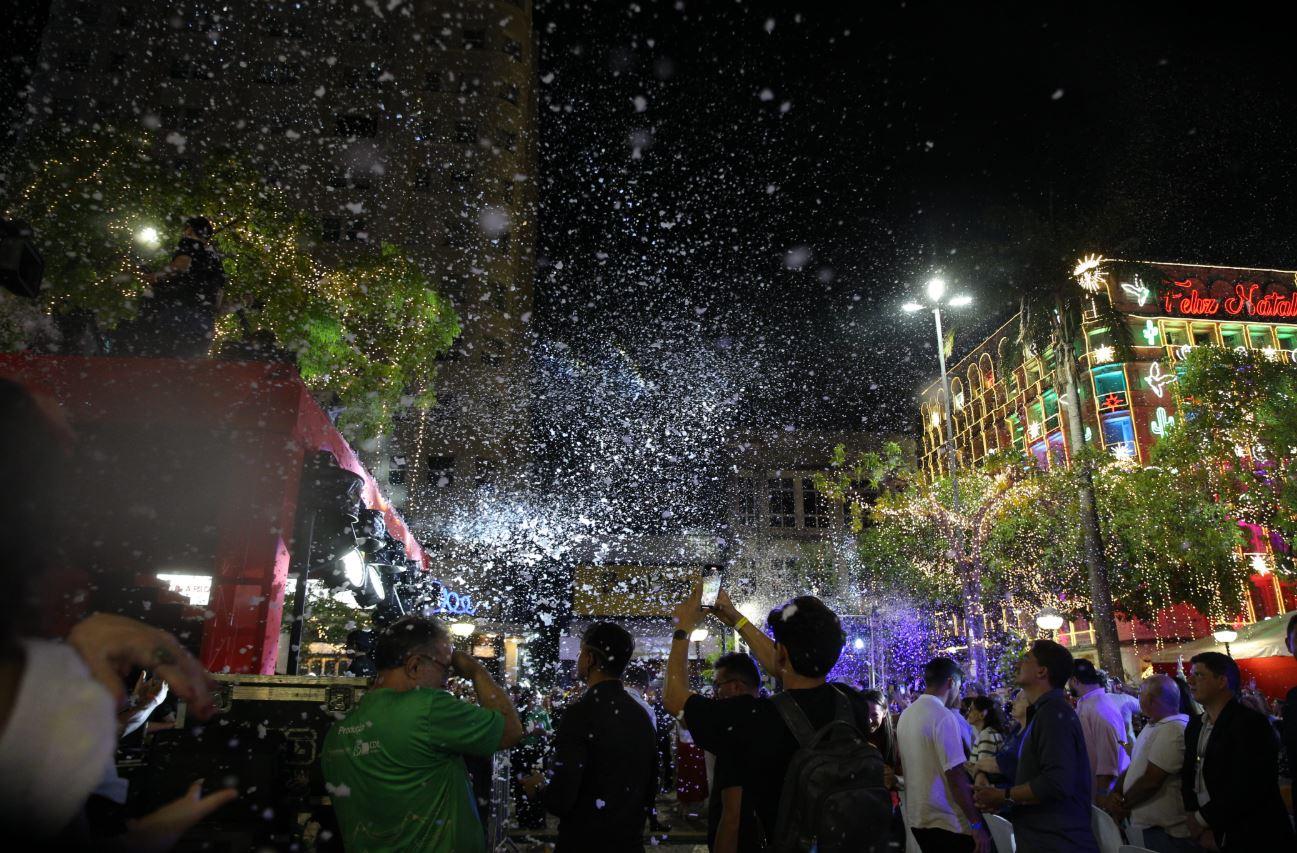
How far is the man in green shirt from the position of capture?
297 centimetres

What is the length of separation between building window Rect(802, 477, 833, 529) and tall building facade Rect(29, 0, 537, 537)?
46.2 feet

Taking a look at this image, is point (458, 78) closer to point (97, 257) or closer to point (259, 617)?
point (97, 257)

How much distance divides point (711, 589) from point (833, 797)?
1178 mm

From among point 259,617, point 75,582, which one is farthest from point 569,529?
point 75,582

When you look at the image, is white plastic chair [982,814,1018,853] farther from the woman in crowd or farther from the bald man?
the bald man

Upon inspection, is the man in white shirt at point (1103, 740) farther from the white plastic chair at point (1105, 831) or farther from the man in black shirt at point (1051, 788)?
the man in black shirt at point (1051, 788)

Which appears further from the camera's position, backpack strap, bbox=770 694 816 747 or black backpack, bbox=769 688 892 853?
backpack strap, bbox=770 694 816 747

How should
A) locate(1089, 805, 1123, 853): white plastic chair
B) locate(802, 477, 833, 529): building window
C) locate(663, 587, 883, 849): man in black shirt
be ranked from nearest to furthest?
locate(663, 587, 883, 849): man in black shirt
locate(1089, 805, 1123, 853): white plastic chair
locate(802, 477, 833, 529): building window

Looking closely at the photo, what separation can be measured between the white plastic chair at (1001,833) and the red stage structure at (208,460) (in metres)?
5.40

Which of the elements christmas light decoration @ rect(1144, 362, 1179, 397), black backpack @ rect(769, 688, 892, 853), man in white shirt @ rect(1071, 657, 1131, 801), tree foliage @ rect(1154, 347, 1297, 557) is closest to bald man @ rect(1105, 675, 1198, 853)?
man in white shirt @ rect(1071, 657, 1131, 801)

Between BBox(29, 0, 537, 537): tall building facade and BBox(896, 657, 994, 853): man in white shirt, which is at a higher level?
BBox(29, 0, 537, 537): tall building facade

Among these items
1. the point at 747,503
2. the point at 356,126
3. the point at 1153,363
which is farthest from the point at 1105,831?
the point at 356,126

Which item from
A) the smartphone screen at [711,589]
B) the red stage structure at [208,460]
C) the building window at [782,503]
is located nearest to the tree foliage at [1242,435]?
the building window at [782,503]

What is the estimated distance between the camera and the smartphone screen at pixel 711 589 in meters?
3.44
